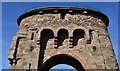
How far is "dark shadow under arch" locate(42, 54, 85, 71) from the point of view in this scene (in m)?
16.0

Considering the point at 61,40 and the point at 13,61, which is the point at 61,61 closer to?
the point at 61,40

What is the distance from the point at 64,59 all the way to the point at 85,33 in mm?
2007

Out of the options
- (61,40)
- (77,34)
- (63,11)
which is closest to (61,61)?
(61,40)

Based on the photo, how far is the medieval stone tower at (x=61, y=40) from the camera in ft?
51.1

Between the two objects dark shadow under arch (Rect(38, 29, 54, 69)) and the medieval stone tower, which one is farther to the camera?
dark shadow under arch (Rect(38, 29, 54, 69))

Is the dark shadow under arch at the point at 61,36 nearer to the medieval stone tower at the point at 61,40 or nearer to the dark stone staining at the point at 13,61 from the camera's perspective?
the medieval stone tower at the point at 61,40

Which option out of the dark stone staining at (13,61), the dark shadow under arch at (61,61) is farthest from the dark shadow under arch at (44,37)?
the dark stone staining at (13,61)

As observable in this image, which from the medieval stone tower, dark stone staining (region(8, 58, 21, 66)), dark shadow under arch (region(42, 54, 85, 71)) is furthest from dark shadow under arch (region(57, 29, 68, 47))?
dark stone staining (region(8, 58, 21, 66))

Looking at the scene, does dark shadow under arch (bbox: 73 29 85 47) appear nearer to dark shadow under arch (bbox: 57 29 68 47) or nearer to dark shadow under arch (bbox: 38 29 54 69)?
dark shadow under arch (bbox: 57 29 68 47)

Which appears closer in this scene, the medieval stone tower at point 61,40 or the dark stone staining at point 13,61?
the medieval stone tower at point 61,40

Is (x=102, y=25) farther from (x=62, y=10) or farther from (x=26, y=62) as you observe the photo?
(x=26, y=62)

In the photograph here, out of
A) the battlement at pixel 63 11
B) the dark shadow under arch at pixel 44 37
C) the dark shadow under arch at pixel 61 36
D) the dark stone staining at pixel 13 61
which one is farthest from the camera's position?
the battlement at pixel 63 11

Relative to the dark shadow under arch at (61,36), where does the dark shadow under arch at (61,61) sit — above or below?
below

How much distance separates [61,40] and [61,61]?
1548 mm
